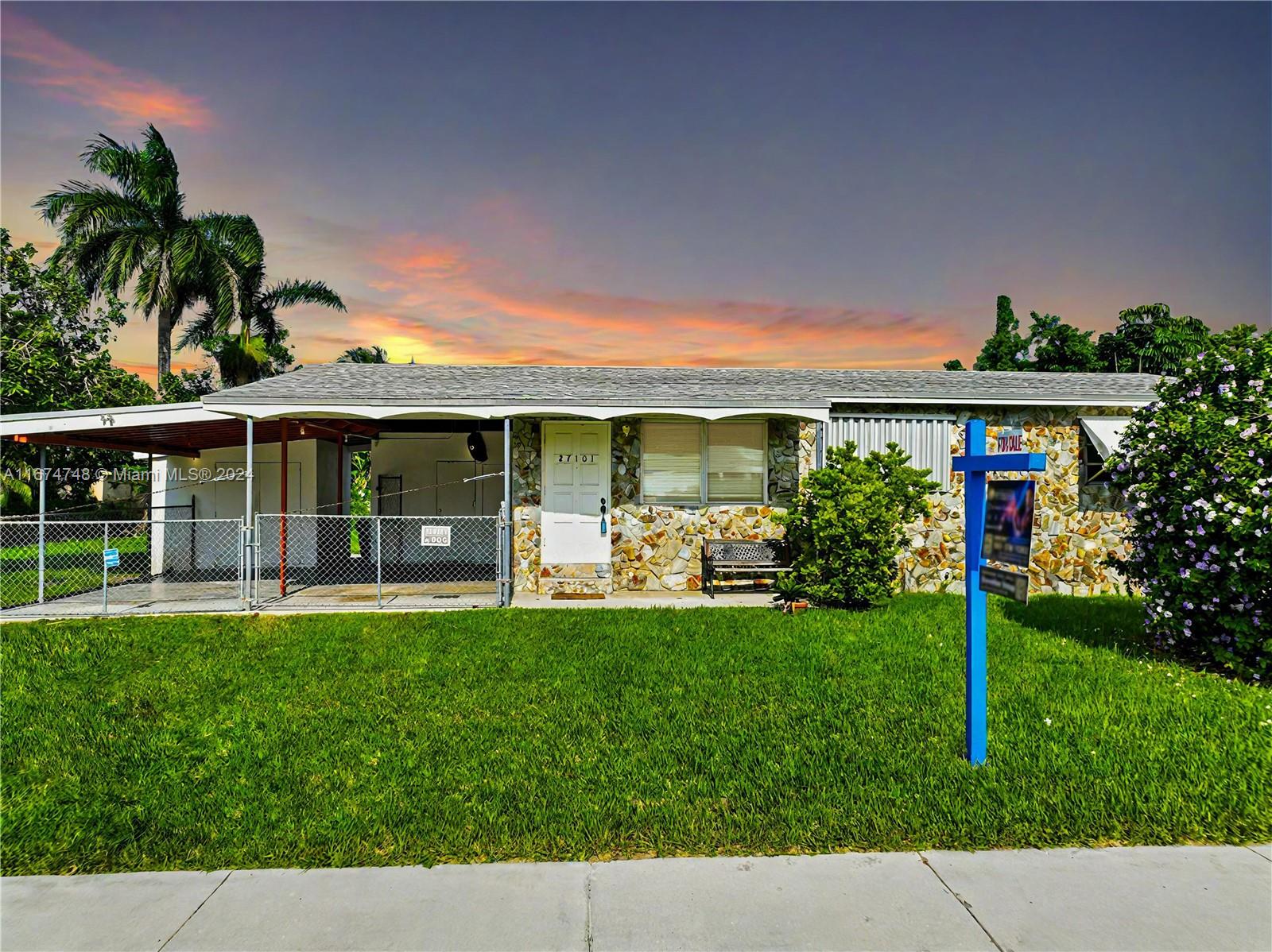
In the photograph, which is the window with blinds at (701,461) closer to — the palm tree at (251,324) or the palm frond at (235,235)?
the palm tree at (251,324)

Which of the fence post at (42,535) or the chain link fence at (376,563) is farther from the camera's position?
the chain link fence at (376,563)

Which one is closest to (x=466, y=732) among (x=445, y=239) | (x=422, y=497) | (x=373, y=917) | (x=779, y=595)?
(x=373, y=917)

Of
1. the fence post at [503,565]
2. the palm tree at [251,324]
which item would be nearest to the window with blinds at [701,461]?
the fence post at [503,565]

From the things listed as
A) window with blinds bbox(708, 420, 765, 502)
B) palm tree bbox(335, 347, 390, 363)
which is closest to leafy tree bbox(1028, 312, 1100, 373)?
window with blinds bbox(708, 420, 765, 502)

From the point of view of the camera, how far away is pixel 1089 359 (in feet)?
107

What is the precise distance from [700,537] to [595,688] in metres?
5.63

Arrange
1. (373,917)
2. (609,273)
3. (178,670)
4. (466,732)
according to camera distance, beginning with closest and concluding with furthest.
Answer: (373,917) → (466,732) → (178,670) → (609,273)

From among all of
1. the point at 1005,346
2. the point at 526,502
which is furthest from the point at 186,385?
the point at 1005,346

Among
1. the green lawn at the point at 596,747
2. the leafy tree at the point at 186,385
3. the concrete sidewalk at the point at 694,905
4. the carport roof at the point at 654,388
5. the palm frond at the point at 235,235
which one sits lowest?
the concrete sidewalk at the point at 694,905

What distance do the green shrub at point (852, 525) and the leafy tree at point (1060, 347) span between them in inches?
1150

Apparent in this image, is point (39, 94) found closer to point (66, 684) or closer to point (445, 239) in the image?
point (445, 239)

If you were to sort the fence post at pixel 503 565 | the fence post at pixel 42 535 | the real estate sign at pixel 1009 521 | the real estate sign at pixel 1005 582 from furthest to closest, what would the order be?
the fence post at pixel 503 565 < the fence post at pixel 42 535 < the real estate sign at pixel 1009 521 < the real estate sign at pixel 1005 582

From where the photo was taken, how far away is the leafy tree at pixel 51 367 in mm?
16672

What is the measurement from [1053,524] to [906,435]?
9.96 ft
